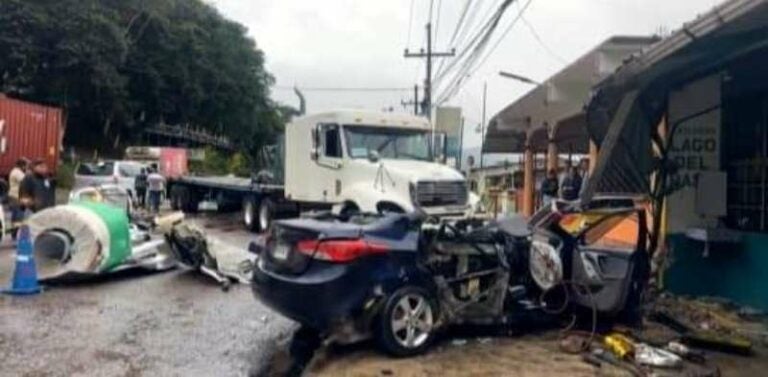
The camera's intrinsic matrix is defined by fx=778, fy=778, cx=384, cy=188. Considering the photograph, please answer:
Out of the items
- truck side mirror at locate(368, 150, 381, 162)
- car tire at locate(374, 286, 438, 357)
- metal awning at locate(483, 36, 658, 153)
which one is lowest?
car tire at locate(374, 286, 438, 357)

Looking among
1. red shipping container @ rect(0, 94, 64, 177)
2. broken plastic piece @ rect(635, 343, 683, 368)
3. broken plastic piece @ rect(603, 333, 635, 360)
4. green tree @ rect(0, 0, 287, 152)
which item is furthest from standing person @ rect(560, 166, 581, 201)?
green tree @ rect(0, 0, 287, 152)

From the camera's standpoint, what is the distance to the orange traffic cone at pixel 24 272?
970 centimetres

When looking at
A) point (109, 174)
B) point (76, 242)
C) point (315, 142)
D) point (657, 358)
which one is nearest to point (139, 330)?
point (76, 242)

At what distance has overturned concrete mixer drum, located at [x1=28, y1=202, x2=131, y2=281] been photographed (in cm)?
1051

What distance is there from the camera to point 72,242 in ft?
34.8

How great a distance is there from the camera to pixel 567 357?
6531 mm

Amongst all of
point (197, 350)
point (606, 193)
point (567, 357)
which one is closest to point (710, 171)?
point (606, 193)

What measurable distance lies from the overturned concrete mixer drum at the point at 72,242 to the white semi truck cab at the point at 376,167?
15.7 ft

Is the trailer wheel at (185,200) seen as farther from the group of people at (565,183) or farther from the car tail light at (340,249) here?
the car tail light at (340,249)

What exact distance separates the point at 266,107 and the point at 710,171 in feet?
221

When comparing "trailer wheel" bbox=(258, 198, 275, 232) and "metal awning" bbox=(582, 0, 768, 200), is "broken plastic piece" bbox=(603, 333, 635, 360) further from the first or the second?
"trailer wheel" bbox=(258, 198, 275, 232)

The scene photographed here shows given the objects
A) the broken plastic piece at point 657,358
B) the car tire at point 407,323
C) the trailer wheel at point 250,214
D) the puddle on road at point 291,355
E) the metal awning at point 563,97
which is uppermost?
the metal awning at point 563,97

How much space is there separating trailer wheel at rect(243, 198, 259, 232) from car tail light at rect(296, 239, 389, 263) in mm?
14393

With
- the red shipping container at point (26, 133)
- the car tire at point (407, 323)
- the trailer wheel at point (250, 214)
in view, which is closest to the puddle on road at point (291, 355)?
the car tire at point (407, 323)
